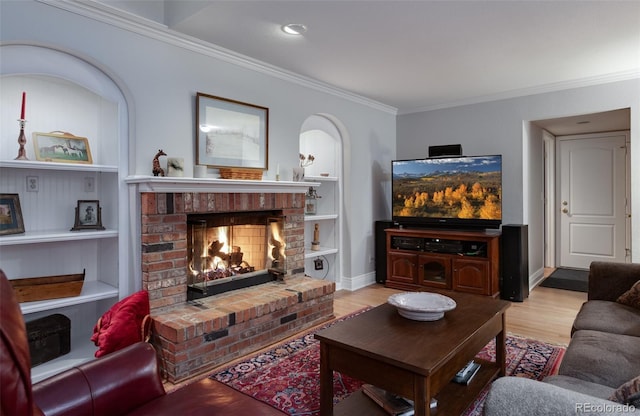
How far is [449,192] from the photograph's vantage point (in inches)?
181

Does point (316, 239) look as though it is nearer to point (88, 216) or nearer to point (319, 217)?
point (319, 217)

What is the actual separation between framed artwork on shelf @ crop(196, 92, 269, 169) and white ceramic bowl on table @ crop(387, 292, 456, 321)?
1.93 meters

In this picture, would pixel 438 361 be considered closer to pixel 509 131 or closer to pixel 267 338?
pixel 267 338

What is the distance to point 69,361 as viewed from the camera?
8.18 ft

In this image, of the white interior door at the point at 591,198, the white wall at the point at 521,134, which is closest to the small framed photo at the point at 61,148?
the white wall at the point at 521,134

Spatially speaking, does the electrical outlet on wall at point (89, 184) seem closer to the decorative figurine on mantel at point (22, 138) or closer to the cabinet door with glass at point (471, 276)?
→ the decorative figurine on mantel at point (22, 138)

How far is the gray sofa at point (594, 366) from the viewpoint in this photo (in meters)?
0.95

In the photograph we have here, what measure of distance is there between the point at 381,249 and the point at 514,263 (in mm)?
1564

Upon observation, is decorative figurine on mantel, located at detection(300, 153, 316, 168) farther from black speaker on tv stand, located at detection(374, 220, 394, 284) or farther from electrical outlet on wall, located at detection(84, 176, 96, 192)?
electrical outlet on wall, located at detection(84, 176, 96, 192)

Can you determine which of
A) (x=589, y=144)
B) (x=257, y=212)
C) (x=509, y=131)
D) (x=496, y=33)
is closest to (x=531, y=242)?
(x=509, y=131)

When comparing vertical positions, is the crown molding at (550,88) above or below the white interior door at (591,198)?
above

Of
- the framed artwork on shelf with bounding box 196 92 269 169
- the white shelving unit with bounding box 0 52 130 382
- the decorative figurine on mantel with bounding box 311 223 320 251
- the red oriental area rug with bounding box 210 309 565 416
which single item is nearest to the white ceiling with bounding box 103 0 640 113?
the framed artwork on shelf with bounding box 196 92 269 169

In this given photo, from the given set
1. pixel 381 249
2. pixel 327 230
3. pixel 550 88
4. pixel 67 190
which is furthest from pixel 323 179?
pixel 550 88

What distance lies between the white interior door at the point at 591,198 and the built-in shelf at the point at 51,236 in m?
6.37
